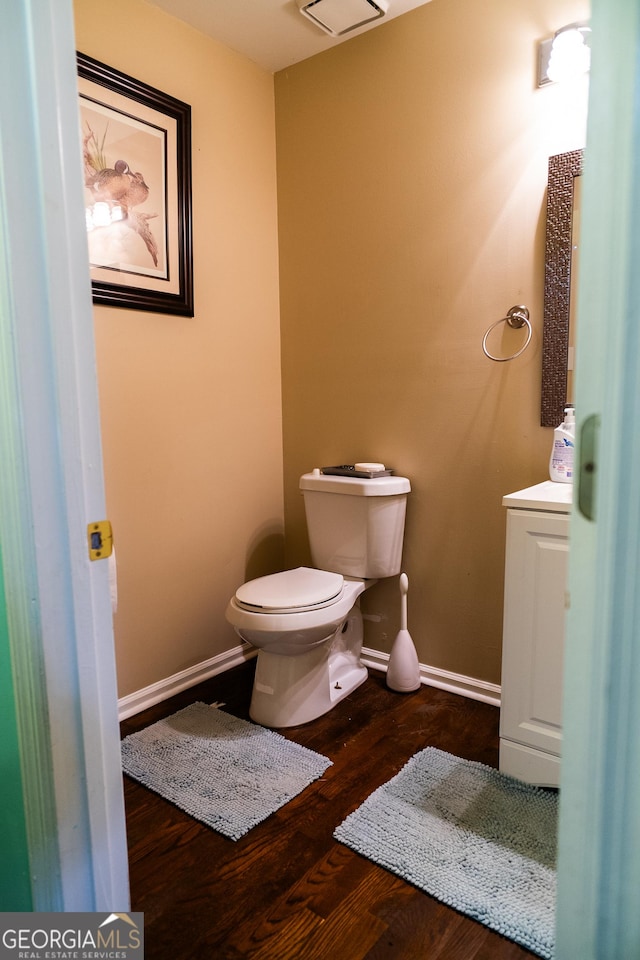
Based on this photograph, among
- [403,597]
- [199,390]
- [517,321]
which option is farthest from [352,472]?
[517,321]

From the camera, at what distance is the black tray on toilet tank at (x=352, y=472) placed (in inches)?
84.7

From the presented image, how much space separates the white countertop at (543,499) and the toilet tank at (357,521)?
0.58 metres

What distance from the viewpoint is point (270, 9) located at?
78.7 inches

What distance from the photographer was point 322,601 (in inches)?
74.1

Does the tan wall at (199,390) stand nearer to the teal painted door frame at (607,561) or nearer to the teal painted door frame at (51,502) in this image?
the teal painted door frame at (51,502)

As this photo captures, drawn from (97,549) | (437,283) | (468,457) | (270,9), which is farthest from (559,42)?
(97,549)

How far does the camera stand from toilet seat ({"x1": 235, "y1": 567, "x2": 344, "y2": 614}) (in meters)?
1.83

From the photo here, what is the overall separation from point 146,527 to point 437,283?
1.36 meters

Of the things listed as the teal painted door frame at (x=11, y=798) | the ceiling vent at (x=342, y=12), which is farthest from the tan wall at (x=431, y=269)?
the teal painted door frame at (x=11, y=798)

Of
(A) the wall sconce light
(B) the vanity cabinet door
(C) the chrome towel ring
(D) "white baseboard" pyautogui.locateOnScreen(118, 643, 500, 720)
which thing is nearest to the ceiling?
(A) the wall sconce light

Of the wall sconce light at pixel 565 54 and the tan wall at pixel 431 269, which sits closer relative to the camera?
the wall sconce light at pixel 565 54

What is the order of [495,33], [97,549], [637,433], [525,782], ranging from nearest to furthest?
[637,433] → [97,549] → [525,782] → [495,33]

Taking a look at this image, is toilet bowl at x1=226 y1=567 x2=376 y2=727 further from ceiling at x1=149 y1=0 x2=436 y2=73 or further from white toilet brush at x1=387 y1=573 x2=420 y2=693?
ceiling at x1=149 y1=0 x2=436 y2=73

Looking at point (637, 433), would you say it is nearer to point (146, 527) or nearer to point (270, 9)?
point (146, 527)
